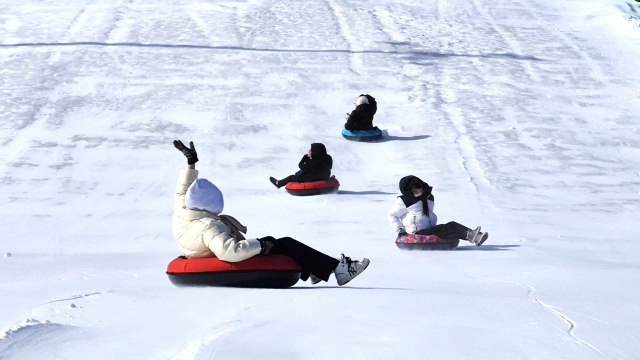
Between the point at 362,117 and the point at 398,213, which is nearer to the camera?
the point at 398,213

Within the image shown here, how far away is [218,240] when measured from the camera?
5219 millimetres

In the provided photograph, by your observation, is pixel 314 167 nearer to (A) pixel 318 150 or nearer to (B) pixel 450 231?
(A) pixel 318 150

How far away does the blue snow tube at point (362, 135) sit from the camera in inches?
553

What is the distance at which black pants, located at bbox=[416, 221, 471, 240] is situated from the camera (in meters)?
7.98

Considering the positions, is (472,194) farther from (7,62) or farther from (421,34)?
(7,62)

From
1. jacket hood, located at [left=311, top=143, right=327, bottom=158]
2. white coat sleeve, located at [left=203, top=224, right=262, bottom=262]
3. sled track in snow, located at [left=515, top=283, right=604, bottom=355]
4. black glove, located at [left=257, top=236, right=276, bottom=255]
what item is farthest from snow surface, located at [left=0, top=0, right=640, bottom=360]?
jacket hood, located at [left=311, top=143, right=327, bottom=158]

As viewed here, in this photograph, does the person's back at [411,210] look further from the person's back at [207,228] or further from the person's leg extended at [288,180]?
the person's leg extended at [288,180]

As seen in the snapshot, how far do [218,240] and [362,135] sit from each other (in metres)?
9.01

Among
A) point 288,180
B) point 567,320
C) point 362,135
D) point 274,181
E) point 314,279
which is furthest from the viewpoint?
point 362,135

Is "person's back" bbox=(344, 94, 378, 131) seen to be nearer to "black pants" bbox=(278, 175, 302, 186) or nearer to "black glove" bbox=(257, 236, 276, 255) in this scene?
"black pants" bbox=(278, 175, 302, 186)

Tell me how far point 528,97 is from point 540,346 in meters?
13.7

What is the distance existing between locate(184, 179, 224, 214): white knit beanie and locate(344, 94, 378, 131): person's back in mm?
8987

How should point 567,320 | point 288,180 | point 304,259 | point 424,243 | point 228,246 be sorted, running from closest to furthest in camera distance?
point 567,320, point 228,246, point 304,259, point 424,243, point 288,180

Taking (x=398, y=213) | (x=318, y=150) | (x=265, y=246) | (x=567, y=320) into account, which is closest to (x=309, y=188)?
(x=318, y=150)
